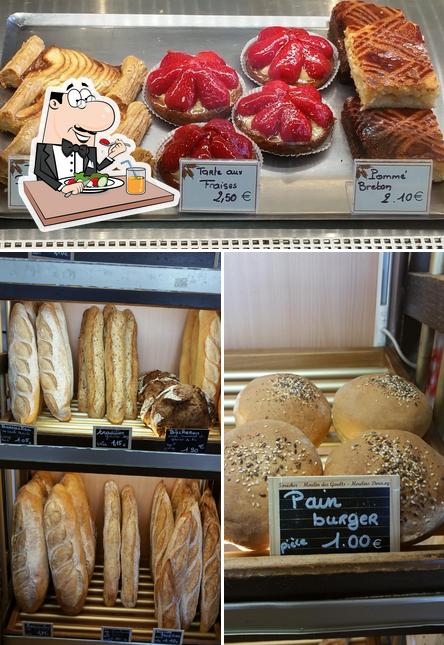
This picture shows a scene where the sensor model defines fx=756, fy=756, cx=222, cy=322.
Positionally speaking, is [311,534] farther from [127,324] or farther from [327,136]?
[327,136]

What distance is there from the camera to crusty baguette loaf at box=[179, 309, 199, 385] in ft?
5.29

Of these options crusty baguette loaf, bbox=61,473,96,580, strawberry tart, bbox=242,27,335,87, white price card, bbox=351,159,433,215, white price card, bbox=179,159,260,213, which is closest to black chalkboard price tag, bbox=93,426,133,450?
crusty baguette loaf, bbox=61,473,96,580

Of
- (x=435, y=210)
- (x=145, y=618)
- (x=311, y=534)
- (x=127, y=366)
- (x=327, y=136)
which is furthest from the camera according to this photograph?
(x=145, y=618)

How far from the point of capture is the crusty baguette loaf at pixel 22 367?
59.9 inches

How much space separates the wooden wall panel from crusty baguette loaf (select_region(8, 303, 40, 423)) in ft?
1.54

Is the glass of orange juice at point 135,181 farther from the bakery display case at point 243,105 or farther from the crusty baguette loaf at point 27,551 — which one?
the crusty baguette loaf at point 27,551

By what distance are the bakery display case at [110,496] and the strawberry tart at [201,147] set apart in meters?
0.22

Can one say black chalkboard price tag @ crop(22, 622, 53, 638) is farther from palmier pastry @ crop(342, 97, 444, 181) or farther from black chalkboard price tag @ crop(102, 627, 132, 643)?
palmier pastry @ crop(342, 97, 444, 181)

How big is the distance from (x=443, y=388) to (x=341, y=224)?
33 centimetres

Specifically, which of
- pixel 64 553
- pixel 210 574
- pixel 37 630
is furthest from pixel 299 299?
pixel 37 630

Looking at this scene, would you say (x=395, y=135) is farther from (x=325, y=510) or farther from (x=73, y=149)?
(x=325, y=510)

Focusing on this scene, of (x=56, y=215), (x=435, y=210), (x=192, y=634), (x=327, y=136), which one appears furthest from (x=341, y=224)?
(x=192, y=634)

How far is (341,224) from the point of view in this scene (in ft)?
4.27

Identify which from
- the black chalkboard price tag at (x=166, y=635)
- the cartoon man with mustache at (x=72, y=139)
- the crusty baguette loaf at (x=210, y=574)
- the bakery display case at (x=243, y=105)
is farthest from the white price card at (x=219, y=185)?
the black chalkboard price tag at (x=166, y=635)
